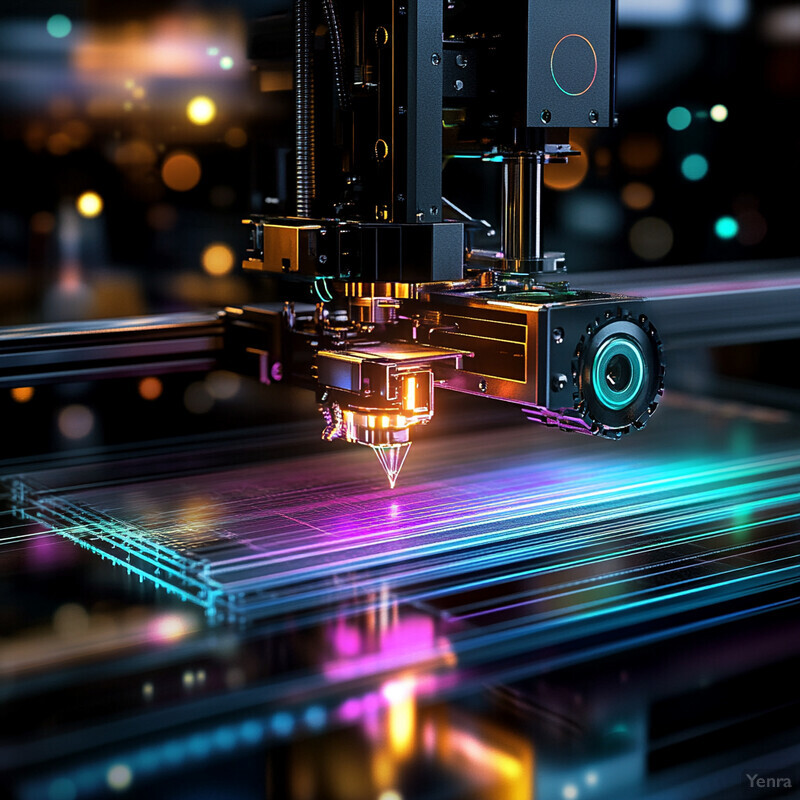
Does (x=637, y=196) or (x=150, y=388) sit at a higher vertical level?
(x=637, y=196)

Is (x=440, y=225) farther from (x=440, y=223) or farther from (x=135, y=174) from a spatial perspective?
(x=135, y=174)

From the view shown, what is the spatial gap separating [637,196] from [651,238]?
0.08 meters

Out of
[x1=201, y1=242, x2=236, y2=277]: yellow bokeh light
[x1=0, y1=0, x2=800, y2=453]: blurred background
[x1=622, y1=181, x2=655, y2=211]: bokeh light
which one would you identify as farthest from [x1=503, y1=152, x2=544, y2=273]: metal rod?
[x1=622, y1=181, x2=655, y2=211]: bokeh light

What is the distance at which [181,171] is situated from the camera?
1.72 meters

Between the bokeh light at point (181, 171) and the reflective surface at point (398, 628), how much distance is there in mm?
395

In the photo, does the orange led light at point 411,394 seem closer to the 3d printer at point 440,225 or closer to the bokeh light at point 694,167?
the 3d printer at point 440,225

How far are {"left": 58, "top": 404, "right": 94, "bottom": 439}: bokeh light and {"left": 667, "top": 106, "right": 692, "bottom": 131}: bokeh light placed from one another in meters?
1.15

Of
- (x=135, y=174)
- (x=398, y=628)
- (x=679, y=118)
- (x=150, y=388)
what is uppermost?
(x=679, y=118)

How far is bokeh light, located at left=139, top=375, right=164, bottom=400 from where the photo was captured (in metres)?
1.76

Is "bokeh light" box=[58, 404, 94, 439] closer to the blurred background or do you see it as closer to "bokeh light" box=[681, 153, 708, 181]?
the blurred background

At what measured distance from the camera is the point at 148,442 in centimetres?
177

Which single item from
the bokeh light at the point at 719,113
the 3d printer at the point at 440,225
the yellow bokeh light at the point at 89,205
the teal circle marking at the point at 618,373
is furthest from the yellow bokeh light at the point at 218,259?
the bokeh light at the point at 719,113

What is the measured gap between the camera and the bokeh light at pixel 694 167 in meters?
2.25

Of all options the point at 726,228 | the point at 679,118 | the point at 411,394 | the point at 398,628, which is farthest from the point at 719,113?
the point at 398,628
